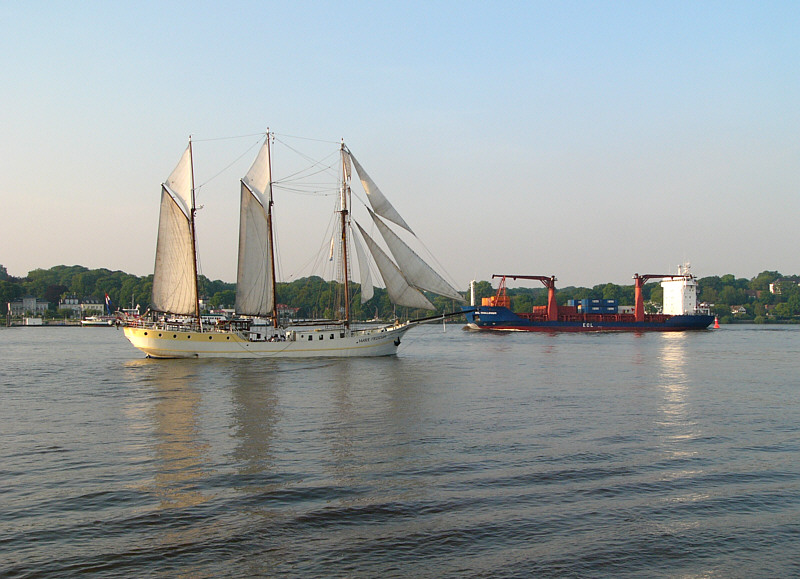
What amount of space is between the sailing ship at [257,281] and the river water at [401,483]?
20.4 metres

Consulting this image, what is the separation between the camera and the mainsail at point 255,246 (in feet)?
179

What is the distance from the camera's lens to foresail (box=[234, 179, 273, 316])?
54.7 meters

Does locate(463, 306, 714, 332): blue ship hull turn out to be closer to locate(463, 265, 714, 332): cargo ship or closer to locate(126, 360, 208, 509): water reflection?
locate(463, 265, 714, 332): cargo ship

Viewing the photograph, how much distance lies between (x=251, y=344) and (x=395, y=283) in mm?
12883

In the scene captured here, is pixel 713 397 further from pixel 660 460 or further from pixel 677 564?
pixel 677 564

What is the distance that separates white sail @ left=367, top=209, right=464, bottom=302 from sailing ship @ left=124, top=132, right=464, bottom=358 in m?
0.08

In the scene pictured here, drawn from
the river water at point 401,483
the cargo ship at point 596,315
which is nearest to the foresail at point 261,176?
the river water at point 401,483

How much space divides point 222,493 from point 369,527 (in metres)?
4.19

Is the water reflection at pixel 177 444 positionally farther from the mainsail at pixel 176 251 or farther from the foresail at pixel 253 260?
the mainsail at pixel 176 251

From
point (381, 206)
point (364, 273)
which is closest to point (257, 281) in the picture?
point (364, 273)

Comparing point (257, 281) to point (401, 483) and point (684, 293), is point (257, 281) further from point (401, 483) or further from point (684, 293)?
point (684, 293)

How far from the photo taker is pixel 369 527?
13.1m

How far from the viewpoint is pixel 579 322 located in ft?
405

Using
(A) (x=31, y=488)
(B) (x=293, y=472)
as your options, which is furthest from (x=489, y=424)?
(A) (x=31, y=488)
